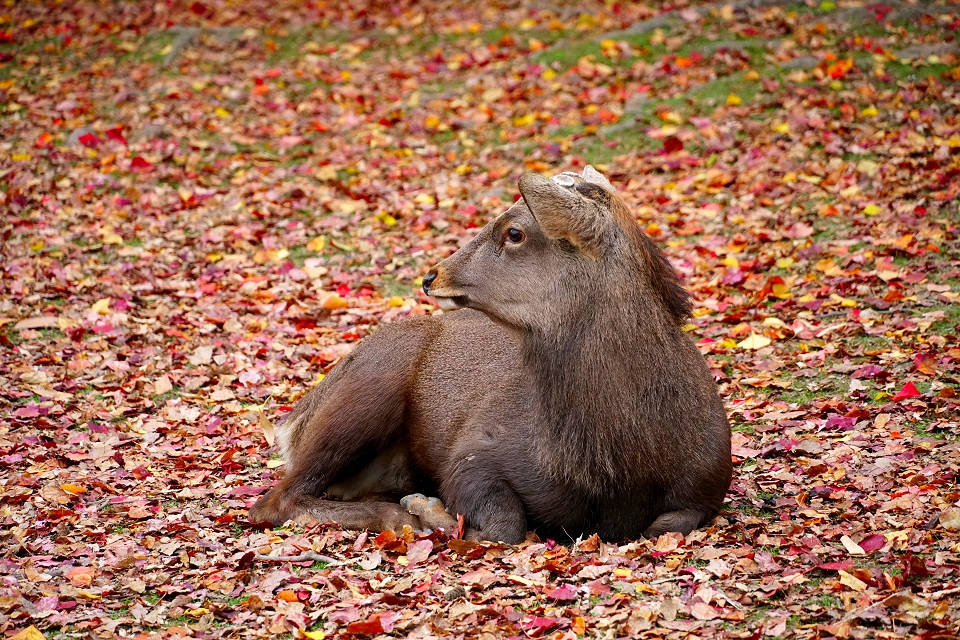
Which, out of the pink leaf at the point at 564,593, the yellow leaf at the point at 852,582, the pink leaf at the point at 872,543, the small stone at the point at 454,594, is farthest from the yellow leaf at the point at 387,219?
the yellow leaf at the point at 852,582

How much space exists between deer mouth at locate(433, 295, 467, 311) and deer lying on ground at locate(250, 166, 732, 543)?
2 cm

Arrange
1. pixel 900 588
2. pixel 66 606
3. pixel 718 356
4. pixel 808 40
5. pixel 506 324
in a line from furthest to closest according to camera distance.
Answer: pixel 808 40 → pixel 718 356 → pixel 506 324 → pixel 66 606 → pixel 900 588

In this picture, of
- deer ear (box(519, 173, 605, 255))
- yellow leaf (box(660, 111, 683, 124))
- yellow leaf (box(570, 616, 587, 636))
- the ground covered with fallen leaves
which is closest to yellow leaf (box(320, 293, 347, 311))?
the ground covered with fallen leaves

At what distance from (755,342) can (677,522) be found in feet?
10.2

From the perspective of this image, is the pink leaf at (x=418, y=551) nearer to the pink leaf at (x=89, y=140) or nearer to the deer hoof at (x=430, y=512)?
the deer hoof at (x=430, y=512)

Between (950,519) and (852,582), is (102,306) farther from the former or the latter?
(950,519)

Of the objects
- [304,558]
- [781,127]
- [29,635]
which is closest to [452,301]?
[304,558]

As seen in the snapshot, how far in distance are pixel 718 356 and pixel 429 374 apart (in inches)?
108

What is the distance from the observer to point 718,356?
27.1 ft

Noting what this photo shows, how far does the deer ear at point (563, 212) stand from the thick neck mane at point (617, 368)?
0.13 meters

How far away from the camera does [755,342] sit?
324 inches

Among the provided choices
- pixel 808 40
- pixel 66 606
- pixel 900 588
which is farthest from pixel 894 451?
pixel 808 40

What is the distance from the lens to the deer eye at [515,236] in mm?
5719

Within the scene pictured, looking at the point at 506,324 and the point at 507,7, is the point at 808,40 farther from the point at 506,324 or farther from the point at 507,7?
the point at 506,324
